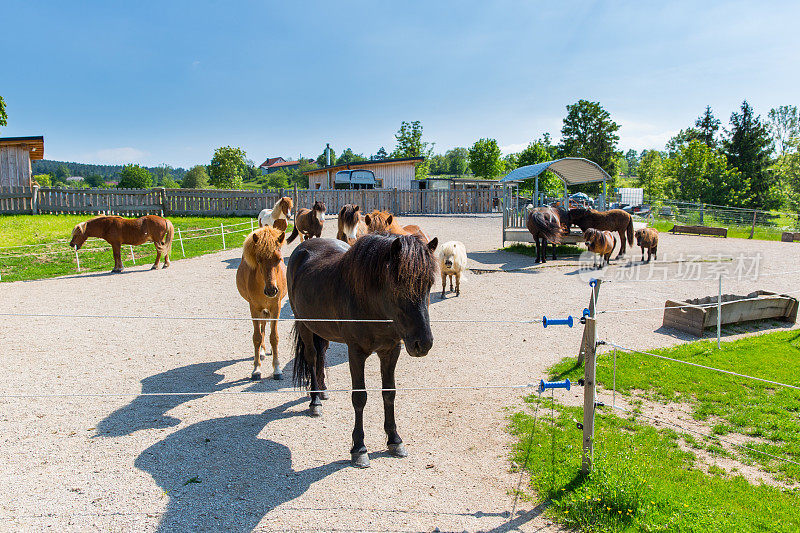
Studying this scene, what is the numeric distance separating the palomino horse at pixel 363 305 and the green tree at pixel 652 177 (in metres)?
48.3

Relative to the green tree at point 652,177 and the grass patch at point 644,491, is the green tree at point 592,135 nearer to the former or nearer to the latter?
the green tree at point 652,177

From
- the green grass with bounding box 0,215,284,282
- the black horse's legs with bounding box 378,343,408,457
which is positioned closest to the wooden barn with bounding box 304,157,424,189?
the green grass with bounding box 0,215,284,282

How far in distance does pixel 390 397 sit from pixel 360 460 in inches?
23.6

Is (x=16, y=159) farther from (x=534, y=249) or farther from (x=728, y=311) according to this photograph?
(x=728, y=311)

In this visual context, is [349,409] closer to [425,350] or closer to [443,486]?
[443,486]

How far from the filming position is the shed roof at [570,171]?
59.4ft

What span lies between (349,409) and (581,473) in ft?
8.26

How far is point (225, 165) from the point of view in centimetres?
4925

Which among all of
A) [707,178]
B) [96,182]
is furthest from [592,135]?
[96,182]

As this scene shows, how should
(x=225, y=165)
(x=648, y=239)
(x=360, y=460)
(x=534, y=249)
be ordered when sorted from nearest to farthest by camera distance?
(x=360, y=460) → (x=648, y=239) → (x=534, y=249) → (x=225, y=165)

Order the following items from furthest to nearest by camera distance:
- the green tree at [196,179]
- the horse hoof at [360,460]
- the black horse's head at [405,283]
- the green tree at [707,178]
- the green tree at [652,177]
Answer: the green tree at [196,179] < the green tree at [652,177] < the green tree at [707,178] < the horse hoof at [360,460] < the black horse's head at [405,283]

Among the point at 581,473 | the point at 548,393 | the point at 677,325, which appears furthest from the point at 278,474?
the point at 677,325

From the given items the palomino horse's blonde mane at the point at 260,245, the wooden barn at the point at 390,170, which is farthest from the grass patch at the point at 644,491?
the wooden barn at the point at 390,170

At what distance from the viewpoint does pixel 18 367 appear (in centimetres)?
632
